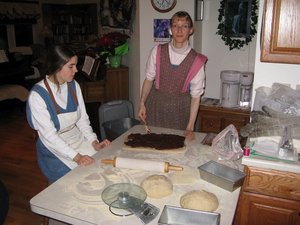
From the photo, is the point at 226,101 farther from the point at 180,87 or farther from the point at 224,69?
the point at 180,87

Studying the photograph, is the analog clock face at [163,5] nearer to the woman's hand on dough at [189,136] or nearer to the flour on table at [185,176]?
the woman's hand on dough at [189,136]

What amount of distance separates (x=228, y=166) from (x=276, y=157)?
248 millimetres

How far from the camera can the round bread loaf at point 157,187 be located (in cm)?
120

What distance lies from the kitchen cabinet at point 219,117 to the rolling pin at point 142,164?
1779 millimetres

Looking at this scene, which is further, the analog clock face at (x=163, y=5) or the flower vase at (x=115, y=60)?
the flower vase at (x=115, y=60)

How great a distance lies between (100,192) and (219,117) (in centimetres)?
207

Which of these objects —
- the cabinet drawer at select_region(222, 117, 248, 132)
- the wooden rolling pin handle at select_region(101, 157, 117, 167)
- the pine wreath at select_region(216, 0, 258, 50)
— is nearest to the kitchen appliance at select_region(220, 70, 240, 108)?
the cabinet drawer at select_region(222, 117, 248, 132)

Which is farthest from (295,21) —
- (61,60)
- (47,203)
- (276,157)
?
(47,203)

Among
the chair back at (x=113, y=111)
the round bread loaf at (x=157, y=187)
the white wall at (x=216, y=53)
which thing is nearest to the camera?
the round bread loaf at (x=157, y=187)

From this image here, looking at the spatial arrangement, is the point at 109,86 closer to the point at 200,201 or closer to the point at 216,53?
the point at 216,53

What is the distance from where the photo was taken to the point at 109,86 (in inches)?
142

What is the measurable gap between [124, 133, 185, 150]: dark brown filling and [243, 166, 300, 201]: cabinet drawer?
0.38m

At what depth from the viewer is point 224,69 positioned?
3330 mm

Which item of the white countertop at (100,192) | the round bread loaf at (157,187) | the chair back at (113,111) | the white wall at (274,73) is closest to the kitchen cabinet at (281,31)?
the white wall at (274,73)
